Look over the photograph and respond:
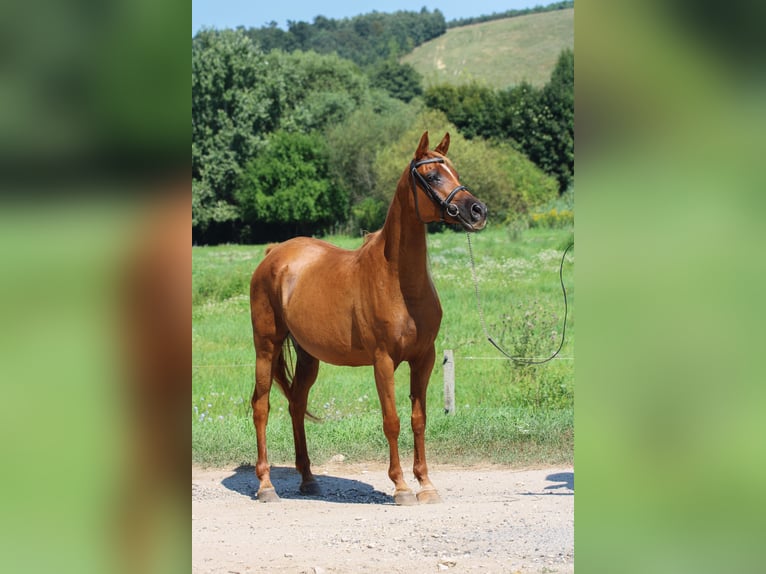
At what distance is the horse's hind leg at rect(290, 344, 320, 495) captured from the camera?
24.1ft

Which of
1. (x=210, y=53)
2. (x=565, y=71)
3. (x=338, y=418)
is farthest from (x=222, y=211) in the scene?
(x=338, y=418)

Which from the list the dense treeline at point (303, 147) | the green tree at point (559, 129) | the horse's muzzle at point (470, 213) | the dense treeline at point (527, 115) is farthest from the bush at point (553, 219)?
the horse's muzzle at point (470, 213)

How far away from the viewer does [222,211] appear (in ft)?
130

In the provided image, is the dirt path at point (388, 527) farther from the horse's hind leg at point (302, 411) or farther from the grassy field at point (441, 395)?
the grassy field at point (441, 395)

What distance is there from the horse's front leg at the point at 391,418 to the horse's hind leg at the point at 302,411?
3.70ft

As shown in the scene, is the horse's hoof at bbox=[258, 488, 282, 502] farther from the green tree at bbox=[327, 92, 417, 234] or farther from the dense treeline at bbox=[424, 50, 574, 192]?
the dense treeline at bbox=[424, 50, 574, 192]

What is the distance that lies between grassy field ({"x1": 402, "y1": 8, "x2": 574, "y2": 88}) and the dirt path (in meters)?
74.0

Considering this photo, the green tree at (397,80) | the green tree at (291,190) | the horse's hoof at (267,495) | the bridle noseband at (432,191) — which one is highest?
the green tree at (397,80)

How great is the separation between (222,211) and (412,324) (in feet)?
112

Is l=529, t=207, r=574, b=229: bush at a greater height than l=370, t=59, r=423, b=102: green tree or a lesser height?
lesser

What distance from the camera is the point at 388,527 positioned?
557 cm

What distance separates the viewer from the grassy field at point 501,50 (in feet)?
272

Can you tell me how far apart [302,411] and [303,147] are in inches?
1333

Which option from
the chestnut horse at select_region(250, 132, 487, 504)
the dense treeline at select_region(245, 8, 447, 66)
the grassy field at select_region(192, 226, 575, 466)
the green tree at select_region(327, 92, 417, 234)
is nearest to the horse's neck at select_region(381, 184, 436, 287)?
the chestnut horse at select_region(250, 132, 487, 504)
